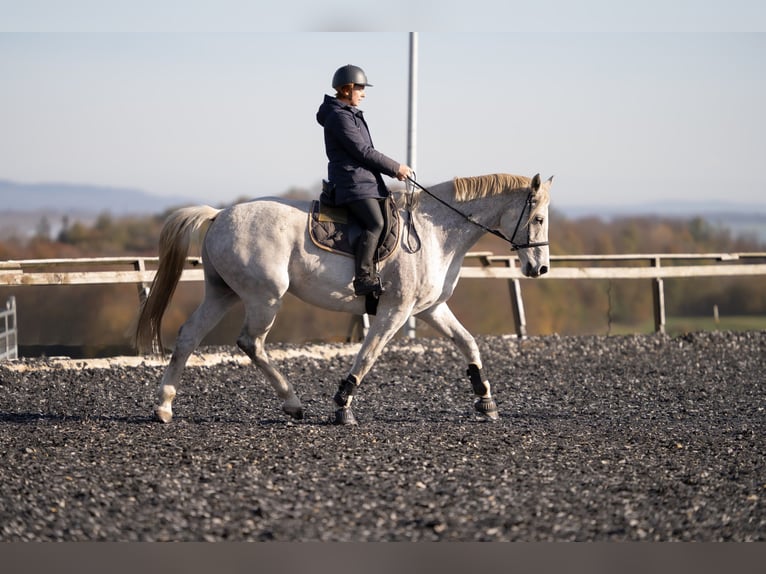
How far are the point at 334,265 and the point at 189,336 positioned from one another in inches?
50.1

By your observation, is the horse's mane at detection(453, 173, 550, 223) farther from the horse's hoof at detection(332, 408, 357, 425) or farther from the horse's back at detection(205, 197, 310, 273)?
the horse's hoof at detection(332, 408, 357, 425)

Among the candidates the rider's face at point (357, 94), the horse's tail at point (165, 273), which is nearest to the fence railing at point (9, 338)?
the horse's tail at point (165, 273)

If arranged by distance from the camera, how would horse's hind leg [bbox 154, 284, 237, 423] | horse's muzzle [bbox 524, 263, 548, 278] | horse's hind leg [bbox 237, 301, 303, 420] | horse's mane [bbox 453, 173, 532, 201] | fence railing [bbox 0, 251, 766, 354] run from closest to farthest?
horse's hind leg [bbox 237, 301, 303, 420], horse's hind leg [bbox 154, 284, 237, 423], horse's muzzle [bbox 524, 263, 548, 278], horse's mane [bbox 453, 173, 532, 201], fence railing [bbox 0, 251, 766, 354]

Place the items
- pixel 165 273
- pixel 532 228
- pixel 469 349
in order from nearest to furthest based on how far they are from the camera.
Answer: pixel 532 228, pixel 469 349, pixel 165 273

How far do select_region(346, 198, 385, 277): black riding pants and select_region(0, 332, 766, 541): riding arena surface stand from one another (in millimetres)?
1211

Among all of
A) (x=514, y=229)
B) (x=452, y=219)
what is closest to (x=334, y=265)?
(x=452, y=219)

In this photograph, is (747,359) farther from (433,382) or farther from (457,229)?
(457,229)

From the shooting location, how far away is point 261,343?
Result: 8.25 m

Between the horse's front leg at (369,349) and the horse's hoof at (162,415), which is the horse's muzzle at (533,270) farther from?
the horse's hoof at (162,415)

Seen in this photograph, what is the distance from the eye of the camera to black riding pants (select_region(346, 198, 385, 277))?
796 centimetres

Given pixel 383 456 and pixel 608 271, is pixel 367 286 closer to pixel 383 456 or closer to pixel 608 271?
pixel 383 456

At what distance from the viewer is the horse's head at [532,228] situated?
27.2ft

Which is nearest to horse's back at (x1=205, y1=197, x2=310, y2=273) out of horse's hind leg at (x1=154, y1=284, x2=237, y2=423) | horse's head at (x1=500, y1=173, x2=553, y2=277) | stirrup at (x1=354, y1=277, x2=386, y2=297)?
horse's hind leg at (x1=154, y1=284, x2=237, y2=423)

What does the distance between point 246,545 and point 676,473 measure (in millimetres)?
2872
